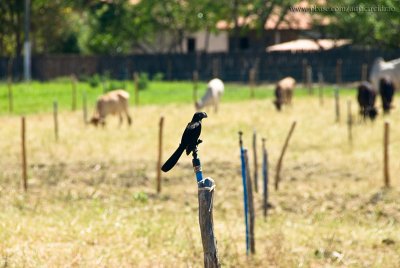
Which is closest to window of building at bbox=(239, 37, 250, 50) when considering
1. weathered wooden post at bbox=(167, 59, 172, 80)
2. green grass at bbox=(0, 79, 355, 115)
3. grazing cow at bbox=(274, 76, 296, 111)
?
weathered wooden post at bbox=(167, 59, 172, 80)

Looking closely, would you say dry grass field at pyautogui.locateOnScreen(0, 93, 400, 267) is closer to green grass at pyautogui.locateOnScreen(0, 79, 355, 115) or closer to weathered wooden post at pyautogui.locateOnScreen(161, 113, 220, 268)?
weathered wooden post at pyautogui.locateOnScreen(161, 113, 220, 268)

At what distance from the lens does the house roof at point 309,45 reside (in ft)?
172

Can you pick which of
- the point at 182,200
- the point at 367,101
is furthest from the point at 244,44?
the point at 182,200

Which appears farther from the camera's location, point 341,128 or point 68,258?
point 341,128

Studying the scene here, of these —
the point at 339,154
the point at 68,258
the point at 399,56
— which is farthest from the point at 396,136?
the point at 399,56

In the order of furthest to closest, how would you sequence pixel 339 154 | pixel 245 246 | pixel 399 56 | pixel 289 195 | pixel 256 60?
1. pixel 256 60
2. pixel 399 56
3. pixel 339 154
4. pixel 289 195
5. pixel 245 246

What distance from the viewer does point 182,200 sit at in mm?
16953

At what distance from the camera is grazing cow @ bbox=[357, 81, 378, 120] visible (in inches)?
1120

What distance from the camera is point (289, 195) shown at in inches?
682

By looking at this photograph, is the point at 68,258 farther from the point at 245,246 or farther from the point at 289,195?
the point at 289,195

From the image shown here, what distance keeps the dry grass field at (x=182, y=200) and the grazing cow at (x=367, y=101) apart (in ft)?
2.27

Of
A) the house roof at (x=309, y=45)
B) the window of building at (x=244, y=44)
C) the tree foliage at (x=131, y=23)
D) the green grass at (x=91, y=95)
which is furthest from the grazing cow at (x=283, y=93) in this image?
the window of building at (x=244, y=44)

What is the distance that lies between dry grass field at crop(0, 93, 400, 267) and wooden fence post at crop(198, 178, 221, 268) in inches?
121

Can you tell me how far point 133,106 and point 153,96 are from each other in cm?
503
